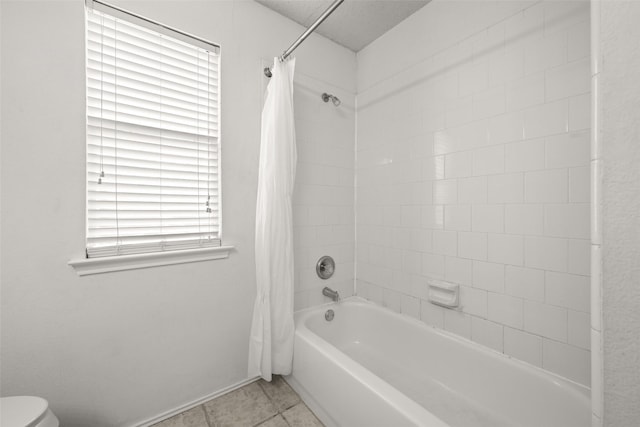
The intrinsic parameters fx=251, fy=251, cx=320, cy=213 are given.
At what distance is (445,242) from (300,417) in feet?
4.29

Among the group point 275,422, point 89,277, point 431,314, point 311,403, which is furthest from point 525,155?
point 89,277

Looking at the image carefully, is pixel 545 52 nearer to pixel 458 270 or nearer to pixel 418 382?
pixel 458 270

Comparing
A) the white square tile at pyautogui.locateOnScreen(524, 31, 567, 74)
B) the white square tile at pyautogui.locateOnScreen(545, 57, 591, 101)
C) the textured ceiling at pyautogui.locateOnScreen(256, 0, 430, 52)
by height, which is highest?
the textured ceiling at pyautogui.locateOnScreen(256, 0, 430, 52)

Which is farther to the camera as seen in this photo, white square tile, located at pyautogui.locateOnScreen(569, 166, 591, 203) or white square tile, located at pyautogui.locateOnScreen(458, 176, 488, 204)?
white square tile, located at pyautogui.locateOnScreen(458, 176, 488, 204)

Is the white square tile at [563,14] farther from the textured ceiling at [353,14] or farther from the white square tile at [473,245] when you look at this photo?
the white square tile at [473,245]

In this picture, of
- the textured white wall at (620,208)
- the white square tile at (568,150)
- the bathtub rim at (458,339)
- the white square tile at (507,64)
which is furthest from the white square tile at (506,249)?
the textured white wall at (620,208)

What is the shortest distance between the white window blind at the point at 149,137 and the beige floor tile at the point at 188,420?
927 millimetres

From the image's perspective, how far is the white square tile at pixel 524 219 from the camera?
1.20 m

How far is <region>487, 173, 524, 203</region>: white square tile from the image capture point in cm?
125

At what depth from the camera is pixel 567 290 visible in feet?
3.69

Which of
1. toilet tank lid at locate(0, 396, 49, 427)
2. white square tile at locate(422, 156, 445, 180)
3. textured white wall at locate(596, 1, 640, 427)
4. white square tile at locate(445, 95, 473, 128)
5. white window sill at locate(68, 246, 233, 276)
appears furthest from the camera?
white square tile at locate(422, 156, 445, 180)

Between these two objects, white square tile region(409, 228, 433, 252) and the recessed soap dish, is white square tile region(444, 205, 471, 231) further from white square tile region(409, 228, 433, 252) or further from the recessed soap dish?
the recessed soap dish

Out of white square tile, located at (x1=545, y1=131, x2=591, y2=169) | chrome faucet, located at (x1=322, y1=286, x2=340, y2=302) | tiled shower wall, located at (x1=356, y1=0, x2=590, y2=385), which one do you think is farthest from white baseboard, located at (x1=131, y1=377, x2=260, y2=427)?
white square tile, located at (x1=545, y1=131, x2=591, y2=169)

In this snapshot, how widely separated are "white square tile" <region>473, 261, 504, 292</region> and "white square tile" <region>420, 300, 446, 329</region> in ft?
0.99
